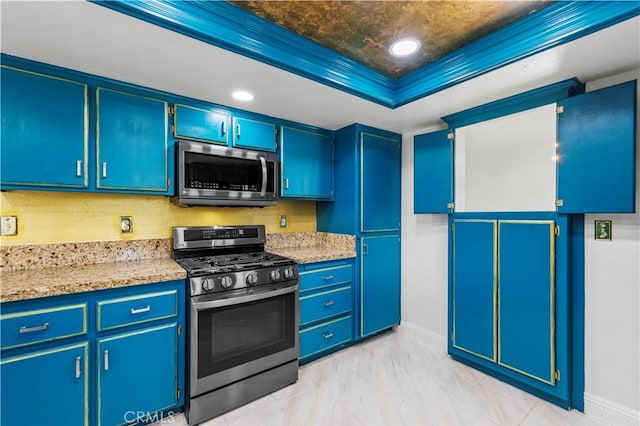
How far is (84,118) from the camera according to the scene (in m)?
1.85

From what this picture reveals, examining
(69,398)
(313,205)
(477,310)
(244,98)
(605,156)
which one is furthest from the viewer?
(313,205)

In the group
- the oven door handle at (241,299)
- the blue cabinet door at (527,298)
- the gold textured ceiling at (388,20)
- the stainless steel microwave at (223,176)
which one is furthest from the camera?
the stainless steel microwave at (223,176)

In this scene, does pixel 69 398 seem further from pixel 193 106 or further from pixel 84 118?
pixel 193 106

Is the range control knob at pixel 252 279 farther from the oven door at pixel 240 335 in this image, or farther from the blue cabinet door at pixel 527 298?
the blue cabinet door at pixel 527 298

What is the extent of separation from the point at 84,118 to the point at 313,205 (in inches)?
82.6

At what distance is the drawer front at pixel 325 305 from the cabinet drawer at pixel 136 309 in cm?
101

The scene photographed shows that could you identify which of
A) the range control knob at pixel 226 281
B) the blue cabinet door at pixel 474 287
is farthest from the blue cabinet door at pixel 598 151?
the range control knob at pixel 226 281

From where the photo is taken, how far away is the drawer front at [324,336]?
248 centimetres

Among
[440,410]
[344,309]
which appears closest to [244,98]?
[344,309]

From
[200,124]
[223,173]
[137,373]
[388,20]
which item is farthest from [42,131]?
[388,20]

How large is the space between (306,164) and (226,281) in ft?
4.54

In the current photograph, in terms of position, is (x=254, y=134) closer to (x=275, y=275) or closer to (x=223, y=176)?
(x=223, y=176)

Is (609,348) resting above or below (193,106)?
below

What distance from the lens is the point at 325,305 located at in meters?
2.60
